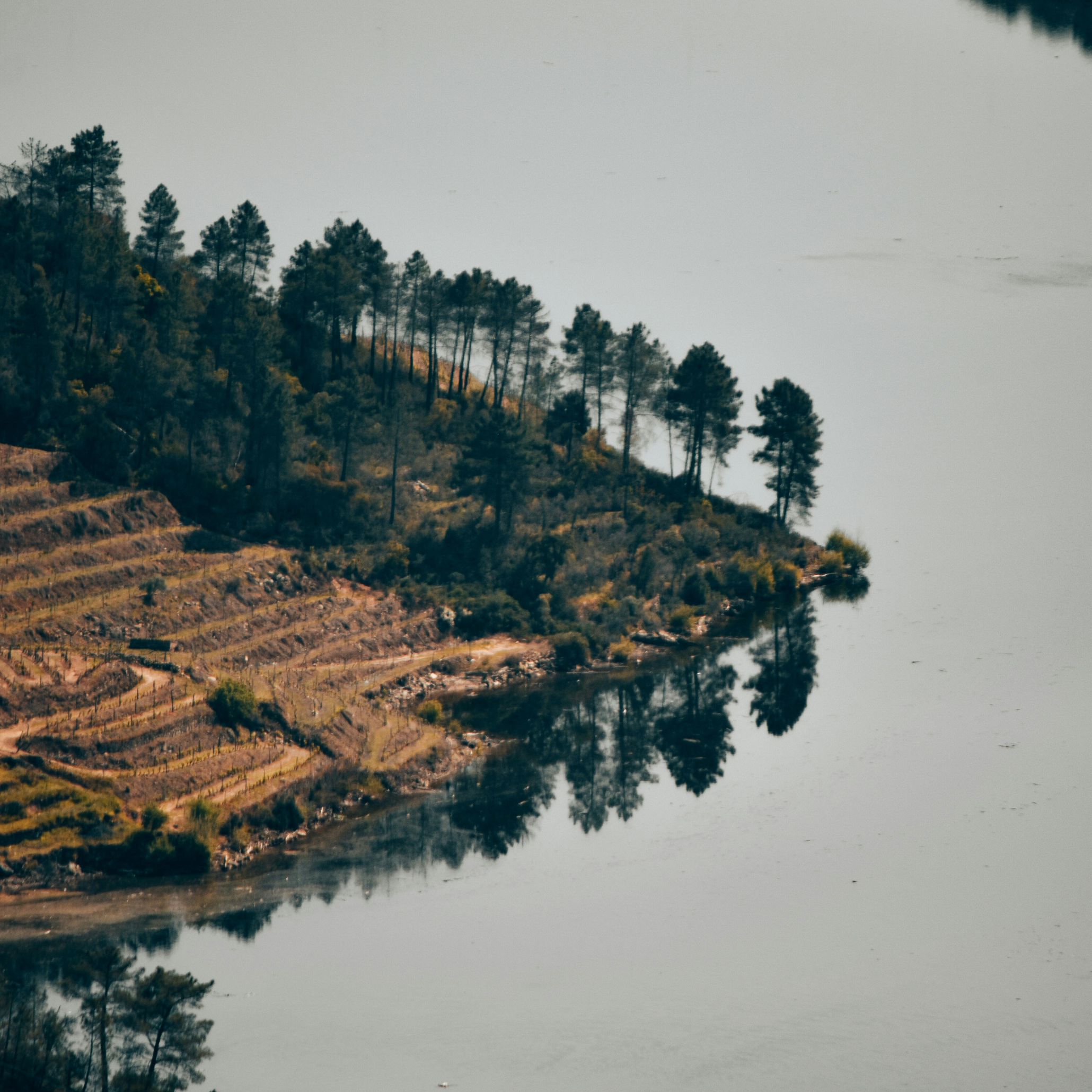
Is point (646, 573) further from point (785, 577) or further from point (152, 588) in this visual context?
point (152, 588)

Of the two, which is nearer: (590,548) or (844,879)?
(844,879)

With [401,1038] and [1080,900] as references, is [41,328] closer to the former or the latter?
[401,1038]

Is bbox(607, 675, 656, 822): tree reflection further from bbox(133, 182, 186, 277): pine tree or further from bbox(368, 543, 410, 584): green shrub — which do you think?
bbox(133, 182, 186, 277): pine tree

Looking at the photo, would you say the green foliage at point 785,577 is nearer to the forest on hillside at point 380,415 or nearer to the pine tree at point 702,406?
the forest on hillside at point 380,415

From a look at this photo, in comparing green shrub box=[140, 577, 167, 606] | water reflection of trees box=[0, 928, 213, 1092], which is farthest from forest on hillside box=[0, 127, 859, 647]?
water reflection of trees box=[0, 928, 213, 1092]

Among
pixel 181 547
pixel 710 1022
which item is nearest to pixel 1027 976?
pixel 710 1022

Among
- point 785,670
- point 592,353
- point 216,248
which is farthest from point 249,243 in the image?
point 785,670
